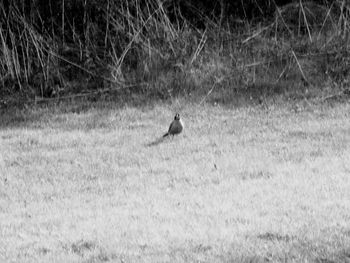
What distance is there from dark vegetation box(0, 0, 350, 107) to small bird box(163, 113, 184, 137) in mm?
2162

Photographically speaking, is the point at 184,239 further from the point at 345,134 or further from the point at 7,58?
the point at 7,58

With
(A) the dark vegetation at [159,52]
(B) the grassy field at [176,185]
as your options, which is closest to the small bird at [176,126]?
(B) the grassy field at [176,185]

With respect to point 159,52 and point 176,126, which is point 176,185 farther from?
point 159,52

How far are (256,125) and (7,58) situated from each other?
4.44 meters

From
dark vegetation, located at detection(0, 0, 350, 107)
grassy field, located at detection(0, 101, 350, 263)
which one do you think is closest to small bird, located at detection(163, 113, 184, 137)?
grassy field, located at detection(0, 101, 350, 263)

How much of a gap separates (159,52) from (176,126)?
11.5ft

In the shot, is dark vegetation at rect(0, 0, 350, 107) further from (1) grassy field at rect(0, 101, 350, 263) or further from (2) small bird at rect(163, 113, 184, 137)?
(2) small bird at rect(163, 113, 184, 137)

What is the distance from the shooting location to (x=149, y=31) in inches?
570

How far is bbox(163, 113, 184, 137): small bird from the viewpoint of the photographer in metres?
11.1

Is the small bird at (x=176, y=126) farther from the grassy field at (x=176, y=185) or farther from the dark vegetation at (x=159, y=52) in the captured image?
the dark vegetation at (x=159, y=52)

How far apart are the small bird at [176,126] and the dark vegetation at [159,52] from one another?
2162mm

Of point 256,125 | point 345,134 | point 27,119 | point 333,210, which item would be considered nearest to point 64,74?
point 27,119

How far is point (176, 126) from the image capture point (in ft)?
36.6

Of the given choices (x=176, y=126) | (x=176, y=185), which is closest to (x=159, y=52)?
(x=176, y=126)
